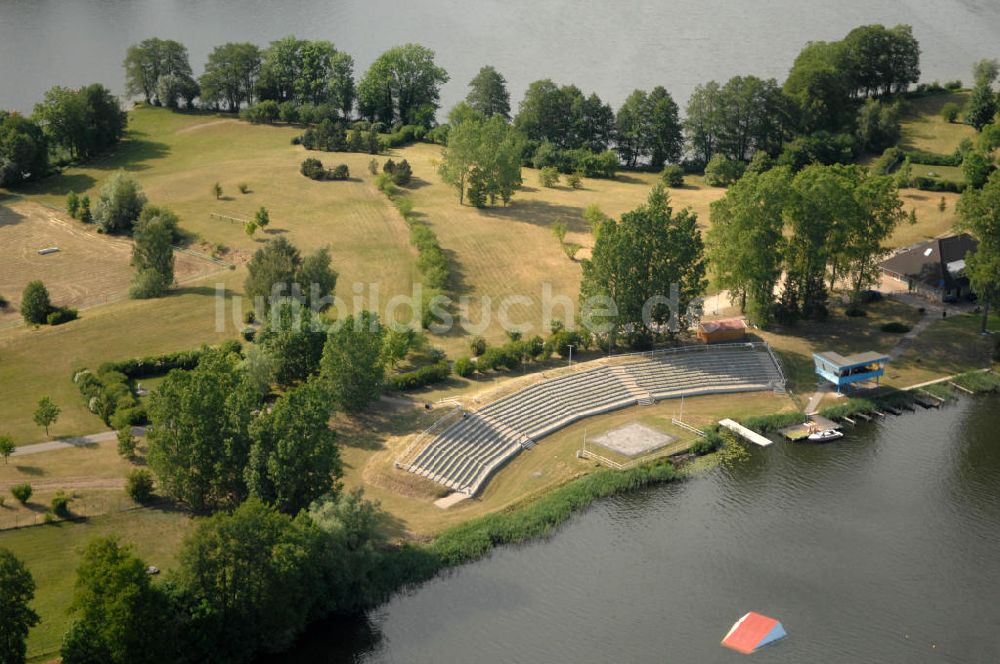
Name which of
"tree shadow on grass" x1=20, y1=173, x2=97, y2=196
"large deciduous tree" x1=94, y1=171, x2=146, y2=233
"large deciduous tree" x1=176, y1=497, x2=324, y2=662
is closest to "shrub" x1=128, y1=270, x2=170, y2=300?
"large deciduous tree" x1=94, y1=171, x2=146, y2=233

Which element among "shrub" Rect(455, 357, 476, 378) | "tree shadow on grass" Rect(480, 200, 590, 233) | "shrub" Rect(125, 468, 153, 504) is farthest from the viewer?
"tree shadow on grass" Rect(480, 200, 590, 233)

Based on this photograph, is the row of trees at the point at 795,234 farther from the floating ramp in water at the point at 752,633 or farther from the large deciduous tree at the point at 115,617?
the large deciduous tree at the point at 115,617

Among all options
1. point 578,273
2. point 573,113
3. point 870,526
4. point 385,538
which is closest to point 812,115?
point 573,113

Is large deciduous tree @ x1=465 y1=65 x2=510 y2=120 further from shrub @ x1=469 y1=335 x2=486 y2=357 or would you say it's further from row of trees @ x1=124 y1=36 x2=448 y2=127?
shrub @ x1=469 y1=335 x2=486 y2=357

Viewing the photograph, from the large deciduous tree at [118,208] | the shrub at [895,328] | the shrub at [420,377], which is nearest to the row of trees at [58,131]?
the large deciduous tree at [118,208]

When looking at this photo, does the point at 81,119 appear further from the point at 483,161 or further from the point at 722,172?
the point at 722,172

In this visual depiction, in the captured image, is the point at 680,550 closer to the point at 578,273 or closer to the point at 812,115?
the point at 578,273

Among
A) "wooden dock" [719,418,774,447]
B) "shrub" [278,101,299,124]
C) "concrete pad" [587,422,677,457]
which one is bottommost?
"concrete pad" [587,422,677,457]
